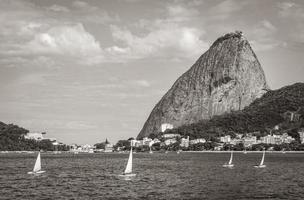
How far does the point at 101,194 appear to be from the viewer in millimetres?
76375

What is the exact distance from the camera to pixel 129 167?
110 metres

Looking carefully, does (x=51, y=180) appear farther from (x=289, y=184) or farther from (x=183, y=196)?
(x=289, y=184)

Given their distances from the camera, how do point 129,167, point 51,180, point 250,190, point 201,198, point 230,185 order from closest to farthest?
point 201,198
point 250,190
point 230,185
point 51,180
point 129,167

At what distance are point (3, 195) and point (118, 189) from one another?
60.0 ft

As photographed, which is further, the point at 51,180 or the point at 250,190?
the point at 51,180

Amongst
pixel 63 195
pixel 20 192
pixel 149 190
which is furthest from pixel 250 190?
pixel 20 192

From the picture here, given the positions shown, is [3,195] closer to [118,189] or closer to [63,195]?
[63,195]

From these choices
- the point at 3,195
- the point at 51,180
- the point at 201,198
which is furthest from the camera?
the point at 51,180

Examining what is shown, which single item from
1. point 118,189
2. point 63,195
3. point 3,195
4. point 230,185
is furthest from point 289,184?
point 3,195

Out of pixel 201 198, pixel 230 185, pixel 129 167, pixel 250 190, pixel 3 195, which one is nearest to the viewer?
pixel 201 198

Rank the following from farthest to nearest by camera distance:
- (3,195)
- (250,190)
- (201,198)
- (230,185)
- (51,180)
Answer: (51,180)
(230,185)
(250,190)
(3,195)
(201,198)

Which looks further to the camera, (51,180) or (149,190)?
(51,180)

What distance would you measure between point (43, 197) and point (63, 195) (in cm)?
A: 316

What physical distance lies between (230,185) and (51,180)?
1417 inches
